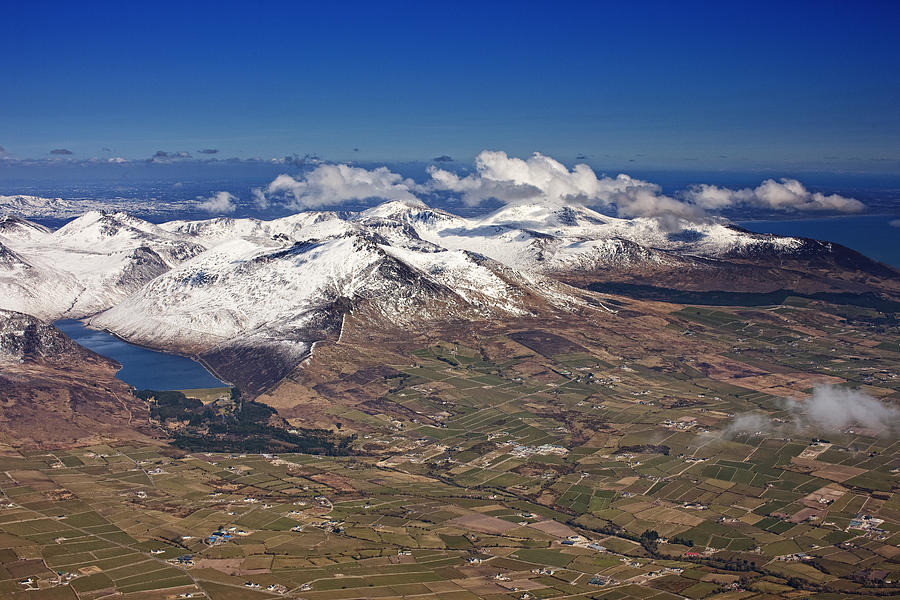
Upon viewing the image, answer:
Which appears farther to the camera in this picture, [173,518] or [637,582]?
[173,518]

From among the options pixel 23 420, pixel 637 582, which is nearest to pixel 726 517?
pixel 637 582

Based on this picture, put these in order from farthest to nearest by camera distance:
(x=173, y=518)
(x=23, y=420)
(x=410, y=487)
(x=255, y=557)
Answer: (x=23, y=420), (x=410, y=487), (x=173, y=518), (x=255, y=557)

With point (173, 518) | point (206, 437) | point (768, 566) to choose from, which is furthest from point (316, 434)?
point (768, 566)

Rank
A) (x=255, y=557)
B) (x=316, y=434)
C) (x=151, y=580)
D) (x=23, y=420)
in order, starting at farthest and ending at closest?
(x=316, y=434) < (x=23, y=420) < (x=255, y=557) < (x=151, y=580)

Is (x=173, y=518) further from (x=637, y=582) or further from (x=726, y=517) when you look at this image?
(x=726, y=517)

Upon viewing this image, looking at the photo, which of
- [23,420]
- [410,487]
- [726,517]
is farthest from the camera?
[23,420]

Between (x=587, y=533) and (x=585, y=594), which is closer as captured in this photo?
(x=585, y=594)

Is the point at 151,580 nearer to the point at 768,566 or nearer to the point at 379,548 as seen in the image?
the point at 379,548

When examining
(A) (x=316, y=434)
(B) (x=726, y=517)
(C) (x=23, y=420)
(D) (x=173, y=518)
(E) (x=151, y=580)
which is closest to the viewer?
(E) (x=151, y=580)
